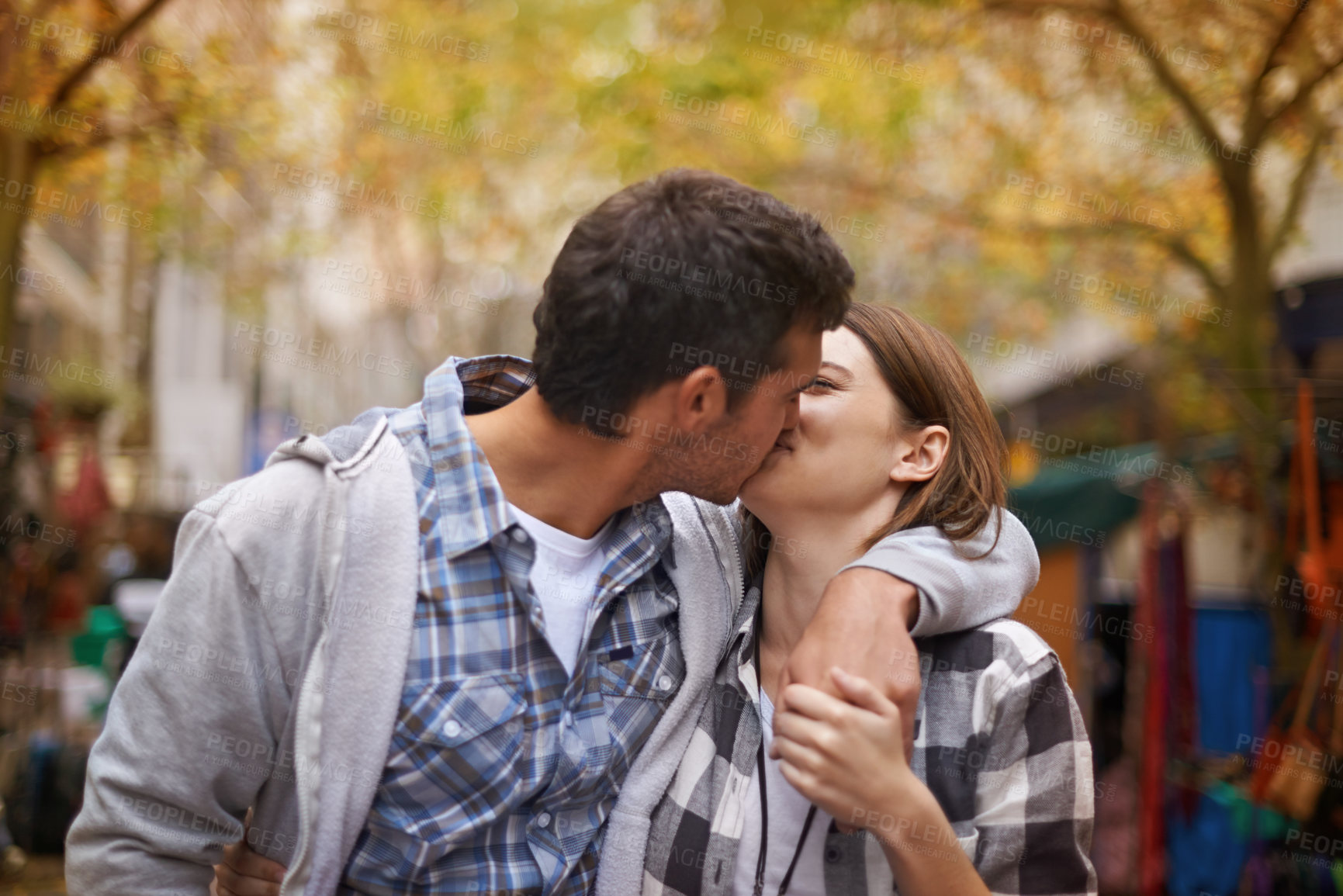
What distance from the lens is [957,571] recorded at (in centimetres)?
204

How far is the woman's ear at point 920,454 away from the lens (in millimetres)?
2336

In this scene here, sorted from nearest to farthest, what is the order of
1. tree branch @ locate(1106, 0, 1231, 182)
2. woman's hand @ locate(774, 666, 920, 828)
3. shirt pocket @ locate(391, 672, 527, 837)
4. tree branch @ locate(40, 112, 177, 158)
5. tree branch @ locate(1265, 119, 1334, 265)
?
woman's hand @ locate(774, 666, 920, 828), shirt pocket @ locate(391, 672, 527, 837), tree branch @ locate(40, 112, 177, 158), tree branch @ locate(1106, 0, 1231, 182), tree branch @ locate(1265, 119, 1334, 265)

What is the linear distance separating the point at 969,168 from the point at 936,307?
14.0 feet

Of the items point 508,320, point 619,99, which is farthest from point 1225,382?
point 508,320

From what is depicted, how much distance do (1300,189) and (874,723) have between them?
5.35 meters

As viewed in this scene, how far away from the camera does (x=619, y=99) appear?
8.86m

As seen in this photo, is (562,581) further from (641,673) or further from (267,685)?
(267,685)

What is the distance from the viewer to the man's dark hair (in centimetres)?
196

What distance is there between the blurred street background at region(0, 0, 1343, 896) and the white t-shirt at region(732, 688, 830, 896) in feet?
4.11

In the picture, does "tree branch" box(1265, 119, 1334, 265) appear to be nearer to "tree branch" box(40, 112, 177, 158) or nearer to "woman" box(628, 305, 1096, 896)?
"woman" box(628, 305, 1096, 896)

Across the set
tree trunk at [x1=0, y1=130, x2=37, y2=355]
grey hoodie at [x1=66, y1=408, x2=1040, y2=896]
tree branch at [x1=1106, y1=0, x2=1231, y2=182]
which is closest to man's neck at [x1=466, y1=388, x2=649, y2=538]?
grey hoodie at [x1=66, y1=408, x2=1040, y2=896]

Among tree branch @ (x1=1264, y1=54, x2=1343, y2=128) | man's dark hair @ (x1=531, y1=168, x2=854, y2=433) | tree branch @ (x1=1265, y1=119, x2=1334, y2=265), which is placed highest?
tree branch @ (x1=1264, y1=54, x2=1343, y2=128)

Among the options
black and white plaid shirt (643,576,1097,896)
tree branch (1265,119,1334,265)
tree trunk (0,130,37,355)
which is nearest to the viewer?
black and white plaid shirt (643,576,1097,896)

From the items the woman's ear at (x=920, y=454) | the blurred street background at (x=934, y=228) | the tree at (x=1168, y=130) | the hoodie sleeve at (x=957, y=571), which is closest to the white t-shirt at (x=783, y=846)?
the hoodie sleeve at (x=957, y=571)
